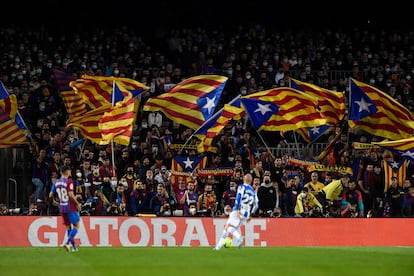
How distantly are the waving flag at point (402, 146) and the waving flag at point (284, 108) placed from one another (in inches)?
100

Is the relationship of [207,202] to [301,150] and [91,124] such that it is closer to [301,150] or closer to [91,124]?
[91,124]

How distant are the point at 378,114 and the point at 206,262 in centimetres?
1149

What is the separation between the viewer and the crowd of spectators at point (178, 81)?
3027cm

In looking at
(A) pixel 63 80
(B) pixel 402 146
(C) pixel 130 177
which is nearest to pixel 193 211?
(C) pixel 130 177

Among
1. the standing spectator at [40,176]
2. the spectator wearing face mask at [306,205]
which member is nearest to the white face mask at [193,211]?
the spectator wearing face mask at [306,205]

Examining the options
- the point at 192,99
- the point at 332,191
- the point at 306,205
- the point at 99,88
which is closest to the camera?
the point at 332,191

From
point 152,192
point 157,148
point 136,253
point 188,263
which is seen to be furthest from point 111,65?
point 188,263

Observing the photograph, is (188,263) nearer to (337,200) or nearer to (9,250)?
(9,250)

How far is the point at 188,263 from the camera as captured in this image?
828 inches

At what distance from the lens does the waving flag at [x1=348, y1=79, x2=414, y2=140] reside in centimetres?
3061

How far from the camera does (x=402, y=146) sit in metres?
29.4

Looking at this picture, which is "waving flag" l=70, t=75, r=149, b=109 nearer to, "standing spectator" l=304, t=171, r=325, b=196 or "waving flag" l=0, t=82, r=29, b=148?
"waving flag" l=0, t=82, r=29, b=148

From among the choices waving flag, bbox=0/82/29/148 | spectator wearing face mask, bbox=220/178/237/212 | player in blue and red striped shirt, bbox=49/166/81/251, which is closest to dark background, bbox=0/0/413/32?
waving flag, bbox=0/82/29/148

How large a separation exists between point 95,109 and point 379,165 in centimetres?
880
